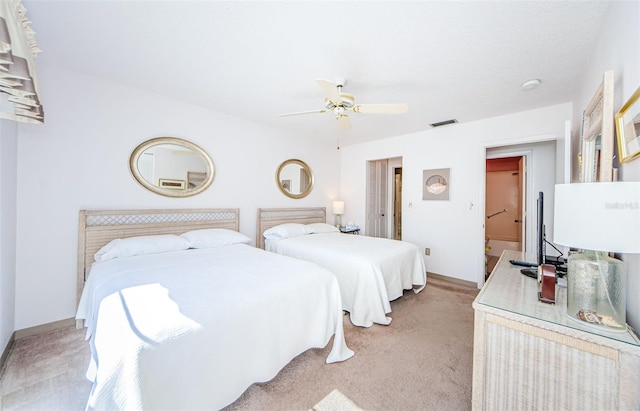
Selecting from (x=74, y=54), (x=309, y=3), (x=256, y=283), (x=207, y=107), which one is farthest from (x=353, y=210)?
(x=74, y=54)

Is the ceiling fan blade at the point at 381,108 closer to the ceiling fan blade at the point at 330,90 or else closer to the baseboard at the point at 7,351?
the ceiling fan blade at the point at 330,90

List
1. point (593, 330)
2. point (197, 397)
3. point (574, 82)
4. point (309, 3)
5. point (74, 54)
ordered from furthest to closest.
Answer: point (574, 82)
point (74, 54)
point (309, 3)
point (197, 397)
point (593, 330)

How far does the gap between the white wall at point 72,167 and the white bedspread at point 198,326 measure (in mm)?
504

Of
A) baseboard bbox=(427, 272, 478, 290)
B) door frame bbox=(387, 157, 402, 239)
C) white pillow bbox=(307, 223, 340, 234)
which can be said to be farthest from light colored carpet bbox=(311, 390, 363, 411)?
door frame bbox=(387, 157, 402, 239)

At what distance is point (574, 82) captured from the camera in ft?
7.64

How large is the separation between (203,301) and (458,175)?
386cm

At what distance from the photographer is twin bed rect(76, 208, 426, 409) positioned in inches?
42.4

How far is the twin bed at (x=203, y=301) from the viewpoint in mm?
1077

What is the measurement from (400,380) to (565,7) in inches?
107

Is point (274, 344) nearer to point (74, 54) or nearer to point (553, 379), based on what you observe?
point (553, 379)

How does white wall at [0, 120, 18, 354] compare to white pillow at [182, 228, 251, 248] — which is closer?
white wall at [0, 120, 18, 354]

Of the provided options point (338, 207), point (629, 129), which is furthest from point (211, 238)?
point (629, 129)

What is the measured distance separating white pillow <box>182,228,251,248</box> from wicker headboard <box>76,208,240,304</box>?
211 millimetres

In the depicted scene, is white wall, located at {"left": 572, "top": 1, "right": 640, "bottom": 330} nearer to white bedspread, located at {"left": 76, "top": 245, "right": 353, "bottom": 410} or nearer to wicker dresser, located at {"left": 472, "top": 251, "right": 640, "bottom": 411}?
wicker dresser, located at {"left": 472, "top": 251, "right": 640, "bottom": 411}
